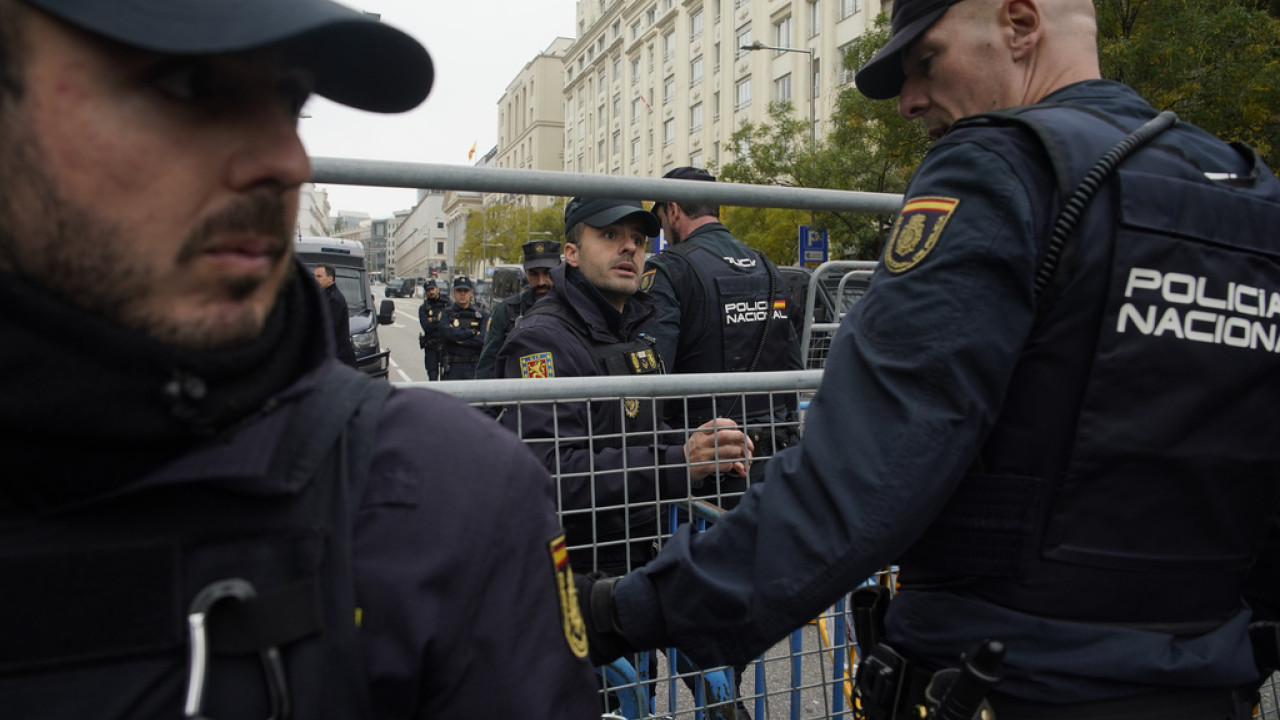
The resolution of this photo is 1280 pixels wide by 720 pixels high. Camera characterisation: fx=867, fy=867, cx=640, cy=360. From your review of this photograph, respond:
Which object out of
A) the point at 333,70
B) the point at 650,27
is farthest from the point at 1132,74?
the point at 650,27

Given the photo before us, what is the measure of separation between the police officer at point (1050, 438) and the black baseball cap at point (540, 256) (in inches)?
239

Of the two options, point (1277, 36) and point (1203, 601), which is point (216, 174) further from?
point (1277, 36)

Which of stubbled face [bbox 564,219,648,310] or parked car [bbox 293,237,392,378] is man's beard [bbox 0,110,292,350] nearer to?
stubbled face [bbox 564,219,648,310]

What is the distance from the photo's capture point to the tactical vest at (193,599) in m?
0.78

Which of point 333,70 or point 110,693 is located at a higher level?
point 333,70

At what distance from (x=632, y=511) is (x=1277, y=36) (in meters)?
13.7

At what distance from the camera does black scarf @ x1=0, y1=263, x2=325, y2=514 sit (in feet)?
2.52

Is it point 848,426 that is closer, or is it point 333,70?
point 333,70

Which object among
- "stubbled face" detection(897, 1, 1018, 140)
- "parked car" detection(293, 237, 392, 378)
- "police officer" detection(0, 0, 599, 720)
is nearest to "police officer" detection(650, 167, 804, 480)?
"stubbled face" detection(897, 1, 1018, 140)

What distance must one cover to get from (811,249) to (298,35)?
51.8 ft

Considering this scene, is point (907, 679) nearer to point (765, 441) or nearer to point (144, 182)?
point (765, 441)

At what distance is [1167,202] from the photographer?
1327 mm

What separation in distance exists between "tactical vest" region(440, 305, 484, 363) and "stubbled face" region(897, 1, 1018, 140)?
10344 millimetres

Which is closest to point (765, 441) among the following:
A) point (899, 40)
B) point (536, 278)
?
point (899, 40)
